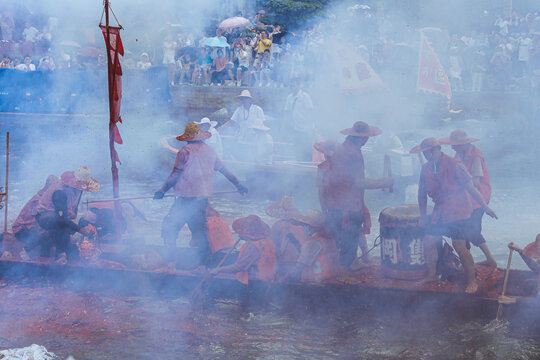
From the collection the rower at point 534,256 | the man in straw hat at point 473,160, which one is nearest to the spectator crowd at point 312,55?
the man in straw hat at point 473,160

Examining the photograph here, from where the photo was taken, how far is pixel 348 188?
5094 mm

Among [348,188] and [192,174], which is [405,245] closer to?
[348,188]

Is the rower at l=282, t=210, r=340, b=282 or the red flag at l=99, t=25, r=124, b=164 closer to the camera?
the rower at l=282, t=210, r=340, b=282

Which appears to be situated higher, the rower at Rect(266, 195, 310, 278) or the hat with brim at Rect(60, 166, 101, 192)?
the hat with brim at Rect(60, 166, 101, 192)

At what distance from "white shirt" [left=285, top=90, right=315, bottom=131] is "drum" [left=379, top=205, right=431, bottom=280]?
5087mm

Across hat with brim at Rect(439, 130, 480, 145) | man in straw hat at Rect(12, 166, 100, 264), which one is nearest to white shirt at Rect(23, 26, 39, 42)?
man in straw hat at Rect(12, 166, 100, 264)

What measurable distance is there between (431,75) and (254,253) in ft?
12.6

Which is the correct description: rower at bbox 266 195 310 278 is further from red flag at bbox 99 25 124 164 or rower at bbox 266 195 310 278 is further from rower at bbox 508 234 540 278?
rower at bbox 508 234 540 278

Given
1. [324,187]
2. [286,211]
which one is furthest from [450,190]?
[286,211]

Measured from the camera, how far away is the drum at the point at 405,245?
490 cm

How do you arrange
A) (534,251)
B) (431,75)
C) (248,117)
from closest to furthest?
(534,251) → (431,75) → (248,117)

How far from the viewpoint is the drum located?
4.90 metres

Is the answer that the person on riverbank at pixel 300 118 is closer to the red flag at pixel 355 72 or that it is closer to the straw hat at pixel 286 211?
the red flag at pixel 355 72

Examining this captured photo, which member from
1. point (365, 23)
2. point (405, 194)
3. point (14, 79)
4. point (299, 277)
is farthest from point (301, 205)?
point (14, 79)
